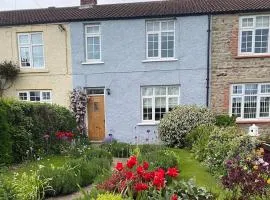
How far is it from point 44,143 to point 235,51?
412 inches

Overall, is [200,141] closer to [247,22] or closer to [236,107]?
[236,107]

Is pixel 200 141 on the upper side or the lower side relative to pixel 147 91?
lower

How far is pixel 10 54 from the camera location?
16312mm

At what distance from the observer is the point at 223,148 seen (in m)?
8.11

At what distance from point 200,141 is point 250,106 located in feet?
21.2

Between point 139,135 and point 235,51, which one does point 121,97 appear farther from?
point 235,51

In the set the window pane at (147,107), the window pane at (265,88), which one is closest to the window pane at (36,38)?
the window pane at (147,107)

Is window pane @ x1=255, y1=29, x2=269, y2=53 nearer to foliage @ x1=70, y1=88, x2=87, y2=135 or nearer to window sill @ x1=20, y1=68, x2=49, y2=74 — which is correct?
foliage @ x1=70, y1=88, x2=87, y2=135

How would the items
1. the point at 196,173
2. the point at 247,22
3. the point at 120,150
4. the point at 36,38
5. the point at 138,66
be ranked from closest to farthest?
the point at 196,173 → the point at 120,150 → the point at 247,22 → the point at 138,66 → the point at 36,38

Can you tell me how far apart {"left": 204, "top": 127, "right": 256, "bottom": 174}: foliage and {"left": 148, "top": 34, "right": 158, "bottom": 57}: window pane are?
761cm

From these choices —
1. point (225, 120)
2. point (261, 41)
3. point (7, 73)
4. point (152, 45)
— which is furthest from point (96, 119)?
point (261, 41)

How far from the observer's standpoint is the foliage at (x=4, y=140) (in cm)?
812

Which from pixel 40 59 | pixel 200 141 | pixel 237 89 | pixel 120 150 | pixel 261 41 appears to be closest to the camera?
pixel 200 141

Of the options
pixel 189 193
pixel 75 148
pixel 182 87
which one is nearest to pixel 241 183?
pixel 189 193
